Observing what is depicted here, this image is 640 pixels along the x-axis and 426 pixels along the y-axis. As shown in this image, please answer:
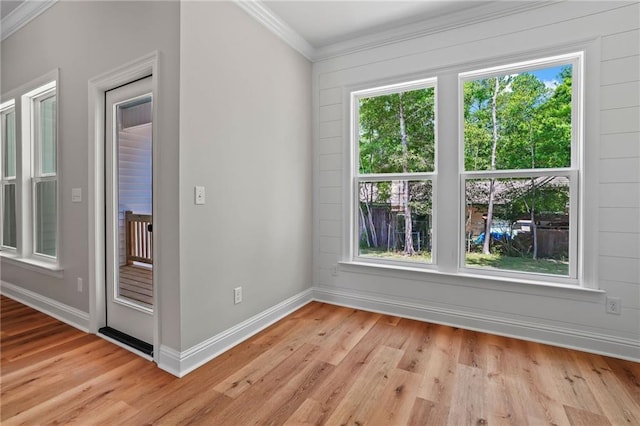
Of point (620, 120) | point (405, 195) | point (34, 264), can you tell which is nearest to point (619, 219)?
point (620, 120)

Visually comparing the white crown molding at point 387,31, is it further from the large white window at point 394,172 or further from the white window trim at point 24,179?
the white window trim at point 24,179

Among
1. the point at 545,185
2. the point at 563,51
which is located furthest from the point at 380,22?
the point at 545,185

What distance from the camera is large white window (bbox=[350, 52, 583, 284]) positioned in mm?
2461

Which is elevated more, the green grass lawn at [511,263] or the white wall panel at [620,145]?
the white wall panel at [620,145]

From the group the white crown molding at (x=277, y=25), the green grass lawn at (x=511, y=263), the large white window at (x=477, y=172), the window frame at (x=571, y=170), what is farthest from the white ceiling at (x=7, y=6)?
the green grass lawn at (x=511, y=263)

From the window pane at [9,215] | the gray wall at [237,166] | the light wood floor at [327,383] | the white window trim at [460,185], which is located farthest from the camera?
the window pane at [9,215]

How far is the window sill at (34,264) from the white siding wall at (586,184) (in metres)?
2.77

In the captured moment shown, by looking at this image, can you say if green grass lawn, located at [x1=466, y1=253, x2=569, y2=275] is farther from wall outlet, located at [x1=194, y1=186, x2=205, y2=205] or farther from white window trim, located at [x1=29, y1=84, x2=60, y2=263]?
white window trim, located at [x1=29, y1=84, x2=60, y2=263]

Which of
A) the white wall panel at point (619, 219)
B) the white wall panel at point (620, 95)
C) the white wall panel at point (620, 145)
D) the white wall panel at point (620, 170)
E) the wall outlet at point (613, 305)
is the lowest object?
the wall outlet at point (613, 305)

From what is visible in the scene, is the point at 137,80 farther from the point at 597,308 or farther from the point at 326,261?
the point at 597,308

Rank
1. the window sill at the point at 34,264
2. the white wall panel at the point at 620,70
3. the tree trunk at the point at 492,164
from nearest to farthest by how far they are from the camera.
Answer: the white wall panel at the point at 620,70 < the tree trunk at the point at 492,164 < the window sill at the point at 34,264

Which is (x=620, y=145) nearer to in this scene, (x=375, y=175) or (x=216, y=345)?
(x=375, y=175)

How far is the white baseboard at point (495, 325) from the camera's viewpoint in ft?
7.32

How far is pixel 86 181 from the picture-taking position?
254cm
